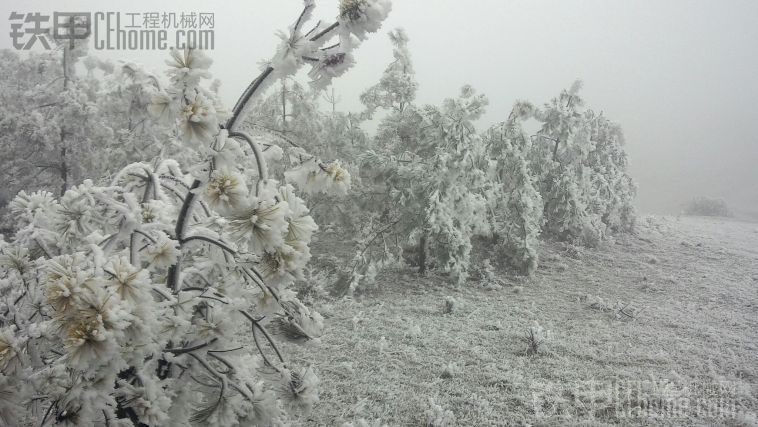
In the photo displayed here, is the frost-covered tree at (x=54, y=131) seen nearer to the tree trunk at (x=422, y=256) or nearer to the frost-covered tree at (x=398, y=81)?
the frost-covered tree at (x=398, y=81)

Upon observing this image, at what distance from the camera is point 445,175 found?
9773mm

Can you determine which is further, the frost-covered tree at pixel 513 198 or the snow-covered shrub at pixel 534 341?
the frost-covered tree at pixel 513 198

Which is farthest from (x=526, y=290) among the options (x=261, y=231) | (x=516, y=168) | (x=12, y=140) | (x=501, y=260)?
(x=12, y=140)

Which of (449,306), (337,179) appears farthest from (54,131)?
(337,179)

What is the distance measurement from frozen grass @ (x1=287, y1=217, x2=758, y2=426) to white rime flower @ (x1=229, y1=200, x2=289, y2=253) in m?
0.94

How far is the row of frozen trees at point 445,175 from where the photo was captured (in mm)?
9898

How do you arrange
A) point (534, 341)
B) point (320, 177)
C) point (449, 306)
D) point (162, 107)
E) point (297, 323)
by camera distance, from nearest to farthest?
point (162, 107) → point (320, 177) → point (297, 323) → point (534, 341) → point (449, 306)

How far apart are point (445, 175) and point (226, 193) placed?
8.16 metres

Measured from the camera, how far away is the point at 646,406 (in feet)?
17.2

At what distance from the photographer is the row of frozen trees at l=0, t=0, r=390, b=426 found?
1.79m

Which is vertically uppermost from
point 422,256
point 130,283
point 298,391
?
point 130,283

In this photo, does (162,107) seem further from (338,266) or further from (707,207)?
(707,207)

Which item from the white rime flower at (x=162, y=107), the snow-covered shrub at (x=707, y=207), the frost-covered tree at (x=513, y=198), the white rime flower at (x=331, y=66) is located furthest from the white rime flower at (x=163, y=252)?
the snow-covered shrub at (x=707, y=207)

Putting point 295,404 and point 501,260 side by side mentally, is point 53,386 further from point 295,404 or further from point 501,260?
point 501,260
